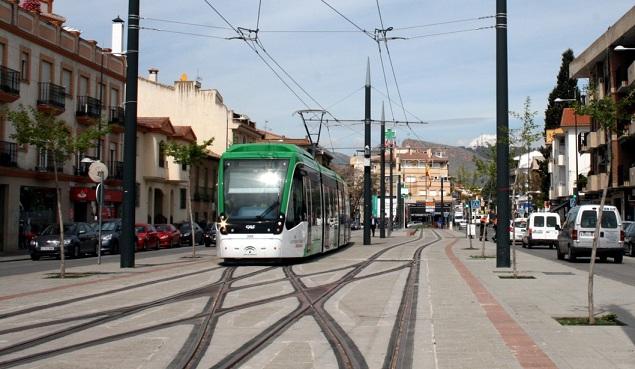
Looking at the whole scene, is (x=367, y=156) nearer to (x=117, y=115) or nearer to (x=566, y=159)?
(x=117, y=115)

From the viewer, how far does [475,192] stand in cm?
3606

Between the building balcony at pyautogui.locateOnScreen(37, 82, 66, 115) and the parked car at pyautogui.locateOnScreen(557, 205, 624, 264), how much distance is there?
26559 millimetres

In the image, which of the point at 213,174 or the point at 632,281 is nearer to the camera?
the point at 632,281

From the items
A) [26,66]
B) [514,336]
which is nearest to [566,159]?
[26,66]

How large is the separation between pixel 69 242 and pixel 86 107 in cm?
1511

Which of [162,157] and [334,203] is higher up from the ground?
[162,157]

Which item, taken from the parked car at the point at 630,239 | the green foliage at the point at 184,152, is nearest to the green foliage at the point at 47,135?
the green foliage at the point at 184,152

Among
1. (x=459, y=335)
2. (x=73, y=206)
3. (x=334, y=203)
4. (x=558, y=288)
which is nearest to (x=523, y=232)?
(x=334, y=203)

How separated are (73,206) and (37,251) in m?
14.1

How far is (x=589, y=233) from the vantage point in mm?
26734

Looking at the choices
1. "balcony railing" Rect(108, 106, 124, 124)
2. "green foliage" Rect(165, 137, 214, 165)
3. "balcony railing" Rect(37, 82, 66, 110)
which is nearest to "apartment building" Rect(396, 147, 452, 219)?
"balcony railing" Rect(108, 106, 124, 124)

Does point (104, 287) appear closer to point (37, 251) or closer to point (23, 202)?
point (37, 251)

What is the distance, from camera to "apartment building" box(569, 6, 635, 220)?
4831 centimetres

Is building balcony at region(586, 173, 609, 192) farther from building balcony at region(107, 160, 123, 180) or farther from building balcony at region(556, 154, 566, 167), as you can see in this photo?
building balcony at region(107, 160, 123, 180)
